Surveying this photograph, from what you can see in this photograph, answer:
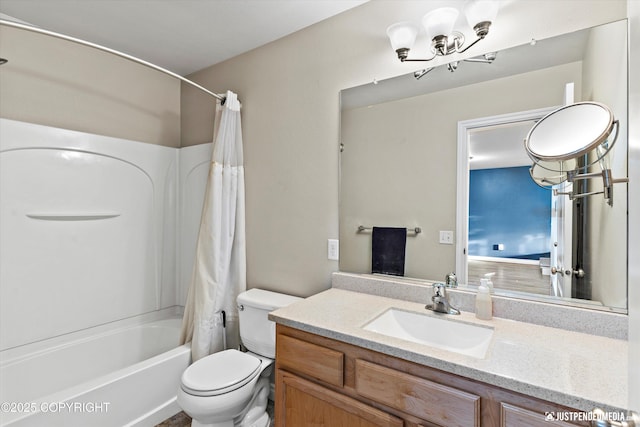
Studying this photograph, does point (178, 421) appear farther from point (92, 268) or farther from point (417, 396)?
point (417, 396)

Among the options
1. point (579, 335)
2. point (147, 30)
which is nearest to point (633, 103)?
point (579, 335)

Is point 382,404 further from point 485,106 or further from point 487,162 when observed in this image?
point 485,106

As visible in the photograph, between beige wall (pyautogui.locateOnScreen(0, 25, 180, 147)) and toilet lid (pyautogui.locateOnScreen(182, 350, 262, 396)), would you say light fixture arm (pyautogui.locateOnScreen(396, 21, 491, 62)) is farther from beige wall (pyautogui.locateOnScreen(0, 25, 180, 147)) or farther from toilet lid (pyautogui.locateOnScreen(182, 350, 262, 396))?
beige wall (pyautogui.locateOnScreen(0, 25, 180, 147))

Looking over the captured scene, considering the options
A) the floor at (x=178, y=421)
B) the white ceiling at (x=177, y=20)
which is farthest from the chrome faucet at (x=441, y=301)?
the white ceiling at (x=177, y=20)

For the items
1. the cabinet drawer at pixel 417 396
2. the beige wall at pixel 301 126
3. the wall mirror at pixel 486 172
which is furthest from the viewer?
the beige wall at pixel 301 126

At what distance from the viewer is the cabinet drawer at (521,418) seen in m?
0.80

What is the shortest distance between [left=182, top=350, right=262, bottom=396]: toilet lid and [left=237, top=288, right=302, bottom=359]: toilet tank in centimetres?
10

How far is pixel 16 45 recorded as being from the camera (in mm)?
1897

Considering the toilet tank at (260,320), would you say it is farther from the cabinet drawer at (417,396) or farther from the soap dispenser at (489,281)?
the soap dispenser at (489,281)

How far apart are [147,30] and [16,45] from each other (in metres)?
0.77

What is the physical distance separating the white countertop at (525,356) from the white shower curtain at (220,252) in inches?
35.3

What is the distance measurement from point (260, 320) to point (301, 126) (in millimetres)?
1254

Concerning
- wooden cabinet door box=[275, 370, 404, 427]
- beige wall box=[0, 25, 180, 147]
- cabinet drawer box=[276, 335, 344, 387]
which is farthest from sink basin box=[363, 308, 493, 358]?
beige wall box=[0, 25, 180, 147]

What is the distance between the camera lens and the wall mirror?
3.87 feet
